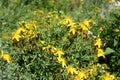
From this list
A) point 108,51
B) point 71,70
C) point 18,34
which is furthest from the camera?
point 108,51

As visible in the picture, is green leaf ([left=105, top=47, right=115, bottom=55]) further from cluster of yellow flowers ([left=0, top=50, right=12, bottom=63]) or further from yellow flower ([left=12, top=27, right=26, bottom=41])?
cluster of yellow flowers ([left=0, top=50, right=12, bottom=63])

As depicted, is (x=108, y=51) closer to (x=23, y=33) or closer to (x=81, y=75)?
(x=81, y=75)

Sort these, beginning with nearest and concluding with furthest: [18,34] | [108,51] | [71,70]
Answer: [71,70] < [18,34] < [108,51]

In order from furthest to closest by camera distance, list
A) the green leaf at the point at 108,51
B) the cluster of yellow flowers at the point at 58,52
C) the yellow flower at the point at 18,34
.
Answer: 1. the green leaf at the point at 108,51
2. the yellow flower at the point at 18,34
3. the cluster of yellow flowers at the point at 58,52

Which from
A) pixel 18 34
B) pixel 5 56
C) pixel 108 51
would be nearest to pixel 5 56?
pixel 5 56

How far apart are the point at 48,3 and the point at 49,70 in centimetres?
350

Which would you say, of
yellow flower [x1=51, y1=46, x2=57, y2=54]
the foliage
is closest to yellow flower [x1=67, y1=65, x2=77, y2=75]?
the foliage

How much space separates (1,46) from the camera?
4684mm

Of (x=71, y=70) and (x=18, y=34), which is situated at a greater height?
(x=18, y=34)

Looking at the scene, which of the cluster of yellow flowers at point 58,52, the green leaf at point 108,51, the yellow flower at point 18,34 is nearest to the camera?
the cluster of yellow flowers at point 58,52

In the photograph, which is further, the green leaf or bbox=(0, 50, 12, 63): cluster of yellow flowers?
the green leaf

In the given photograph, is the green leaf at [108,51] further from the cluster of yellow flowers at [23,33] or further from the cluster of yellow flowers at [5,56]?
the cluster of yellow flowers at [5,56]

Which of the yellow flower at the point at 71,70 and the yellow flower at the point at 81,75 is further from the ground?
the yellow flower at the point at 71,70

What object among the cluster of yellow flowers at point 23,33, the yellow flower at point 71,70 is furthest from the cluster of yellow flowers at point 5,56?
the yellow flower at point 71,70
